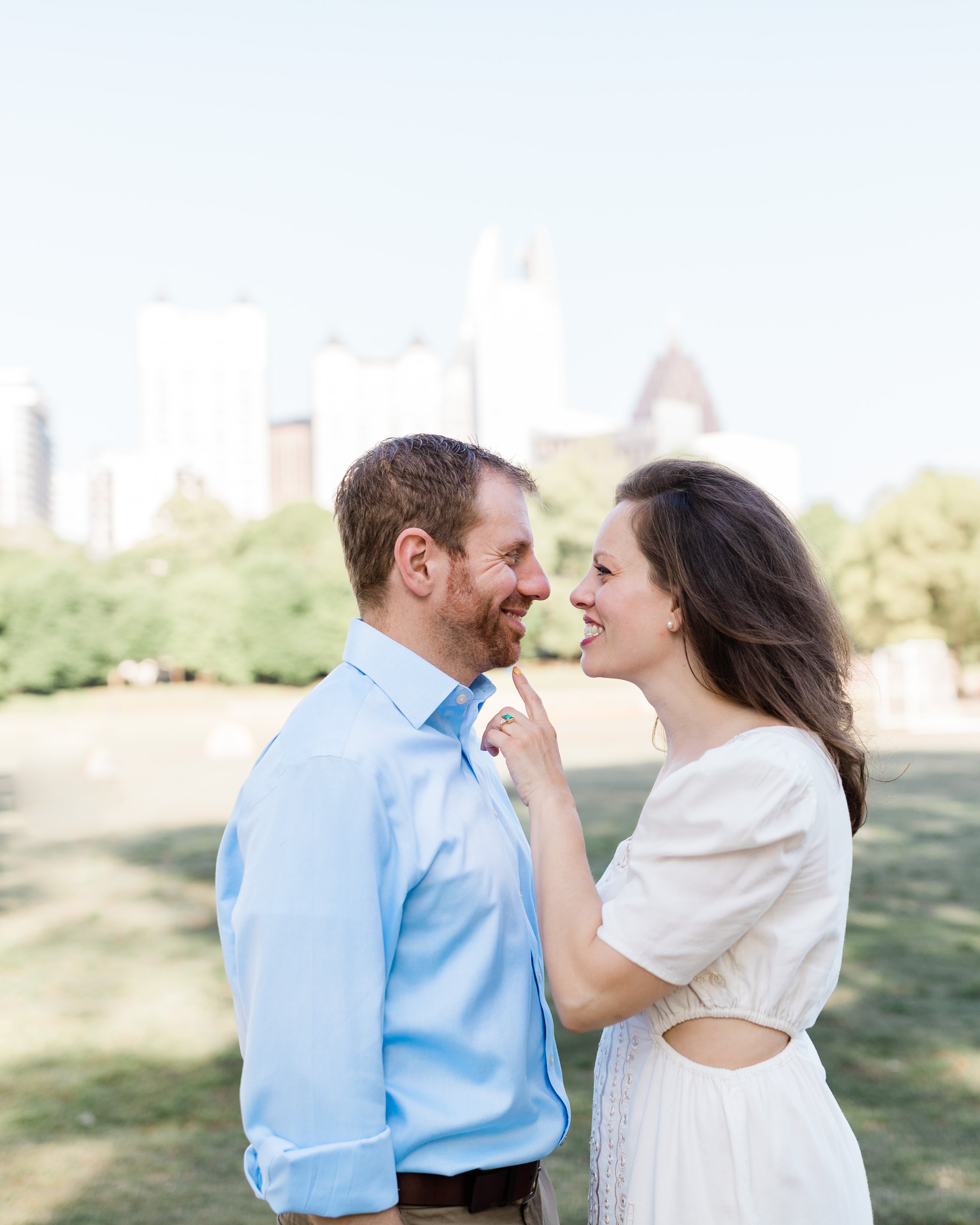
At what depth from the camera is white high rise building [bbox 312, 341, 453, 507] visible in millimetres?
128375

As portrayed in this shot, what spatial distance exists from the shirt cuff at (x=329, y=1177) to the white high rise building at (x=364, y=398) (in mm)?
127116

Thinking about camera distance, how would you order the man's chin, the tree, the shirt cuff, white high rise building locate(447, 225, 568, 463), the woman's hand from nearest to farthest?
the shirt cuff, the woman's hand, the man's chin, the tree, white high rise building locate(447, 225, 568, 463)

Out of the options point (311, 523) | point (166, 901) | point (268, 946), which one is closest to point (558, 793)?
point (268, 946)

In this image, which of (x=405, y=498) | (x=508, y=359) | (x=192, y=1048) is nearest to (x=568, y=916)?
(x=405, y=498)

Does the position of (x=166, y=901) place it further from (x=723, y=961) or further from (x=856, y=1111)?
(x=723, y=961)

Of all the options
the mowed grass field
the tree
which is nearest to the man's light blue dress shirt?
the mowed grass field

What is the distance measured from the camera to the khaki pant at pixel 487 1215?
6.20 ft

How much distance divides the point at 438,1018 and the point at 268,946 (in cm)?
33

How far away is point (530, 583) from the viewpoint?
2229 millimetres

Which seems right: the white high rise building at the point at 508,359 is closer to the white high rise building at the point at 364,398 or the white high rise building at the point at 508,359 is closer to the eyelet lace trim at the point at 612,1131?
the white high rise building at the point at 364,398

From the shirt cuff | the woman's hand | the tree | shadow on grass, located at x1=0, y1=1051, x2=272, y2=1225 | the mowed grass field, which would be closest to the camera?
the shirt cuff

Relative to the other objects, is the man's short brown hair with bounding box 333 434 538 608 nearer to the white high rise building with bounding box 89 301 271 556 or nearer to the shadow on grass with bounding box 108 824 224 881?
the shadow on grass with bounding box 108 824 224 881

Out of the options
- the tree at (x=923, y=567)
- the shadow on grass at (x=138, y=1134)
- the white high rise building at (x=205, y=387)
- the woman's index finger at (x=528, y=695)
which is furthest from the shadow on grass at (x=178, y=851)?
the white high rise building at (x=205, y=387)

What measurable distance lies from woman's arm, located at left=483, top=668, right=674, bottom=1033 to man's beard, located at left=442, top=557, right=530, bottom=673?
7.5 inches
